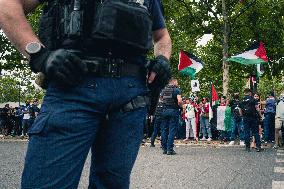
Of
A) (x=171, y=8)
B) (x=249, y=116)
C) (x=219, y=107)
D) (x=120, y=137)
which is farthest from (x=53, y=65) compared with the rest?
(x=171, y=8)

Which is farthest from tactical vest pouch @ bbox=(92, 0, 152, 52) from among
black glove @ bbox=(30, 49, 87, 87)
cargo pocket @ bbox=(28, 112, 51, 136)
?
cargo pocket @ bbox=(28, 112, 51, 136)

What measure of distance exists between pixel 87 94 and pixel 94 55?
0.17m

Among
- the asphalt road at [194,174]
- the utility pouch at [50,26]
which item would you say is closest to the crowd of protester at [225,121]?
the asphalt road at [194,174]

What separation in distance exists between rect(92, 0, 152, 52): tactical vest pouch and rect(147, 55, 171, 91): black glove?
0.33 ft

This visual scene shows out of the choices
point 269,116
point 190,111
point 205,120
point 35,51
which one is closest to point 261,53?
point 269,116

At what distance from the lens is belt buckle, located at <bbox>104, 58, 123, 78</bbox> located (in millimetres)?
2031

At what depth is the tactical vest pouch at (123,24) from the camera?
200 centimetres

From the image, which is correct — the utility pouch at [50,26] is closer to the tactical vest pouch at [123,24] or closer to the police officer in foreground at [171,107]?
the tactical vest pouch at [123,24]

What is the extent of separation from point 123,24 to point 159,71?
322mm

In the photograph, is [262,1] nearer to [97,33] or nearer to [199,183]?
[199,183]

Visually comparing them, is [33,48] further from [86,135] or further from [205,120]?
[205,120]

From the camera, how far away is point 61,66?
1870 mm

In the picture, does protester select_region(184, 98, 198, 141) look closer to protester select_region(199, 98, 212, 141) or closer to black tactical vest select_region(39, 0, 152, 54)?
protester select_region(199, 98, 212, 141)

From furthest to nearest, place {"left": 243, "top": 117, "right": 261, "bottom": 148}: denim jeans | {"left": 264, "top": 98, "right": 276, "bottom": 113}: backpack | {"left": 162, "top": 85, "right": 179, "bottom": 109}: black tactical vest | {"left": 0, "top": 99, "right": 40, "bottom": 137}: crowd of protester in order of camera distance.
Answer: {"left": 0, "top": 99, "right": 40, "bottom": 137}: crowd of protester
{"left": 264, "top": 98, "right": 276, "bottom": 113}: backpack
{"left": 243, "top": 117, "right": 261, "bottom": 148}: denim jeans
{"left": 162, "top": 85, "right": 179, "bottom": 109}: black tactical vest
